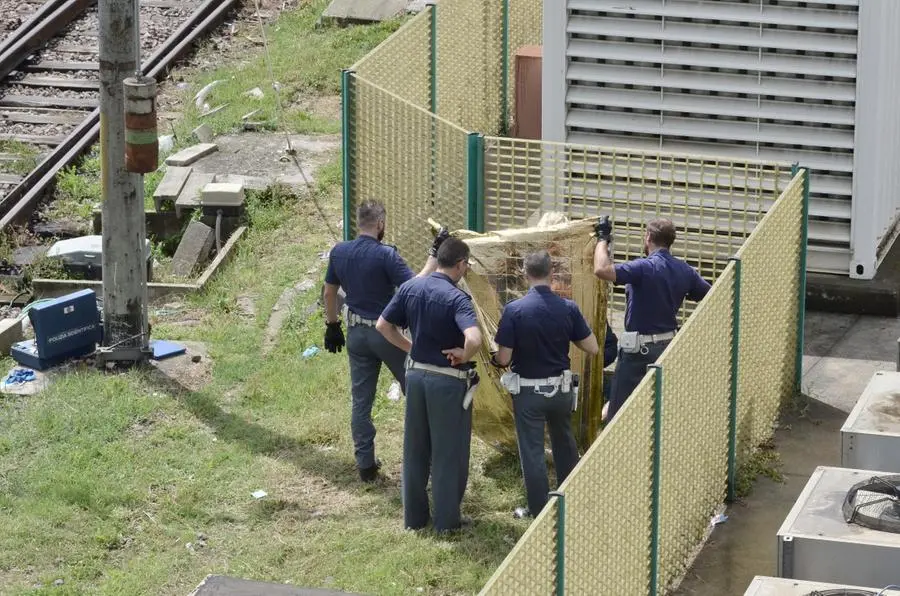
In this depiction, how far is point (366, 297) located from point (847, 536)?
136 inches

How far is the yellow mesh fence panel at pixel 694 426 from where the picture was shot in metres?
8.75

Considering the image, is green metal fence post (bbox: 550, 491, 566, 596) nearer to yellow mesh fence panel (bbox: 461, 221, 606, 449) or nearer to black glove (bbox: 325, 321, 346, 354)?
yellow mesh fence panel (bbox: 461, 221, 606, 449)

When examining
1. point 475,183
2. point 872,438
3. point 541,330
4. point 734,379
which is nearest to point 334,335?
point 541,330

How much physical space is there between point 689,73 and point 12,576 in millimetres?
6461

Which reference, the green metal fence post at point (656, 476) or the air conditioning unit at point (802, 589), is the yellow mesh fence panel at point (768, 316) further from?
the air conditioning unit at point (802, 589)

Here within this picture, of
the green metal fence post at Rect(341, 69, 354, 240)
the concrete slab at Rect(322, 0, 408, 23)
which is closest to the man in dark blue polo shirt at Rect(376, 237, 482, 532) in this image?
the green metal fence post at Rect(341, 69, 354, 240)

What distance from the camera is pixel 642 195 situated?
1174 cm

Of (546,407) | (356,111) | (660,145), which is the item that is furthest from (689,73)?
(546,407)

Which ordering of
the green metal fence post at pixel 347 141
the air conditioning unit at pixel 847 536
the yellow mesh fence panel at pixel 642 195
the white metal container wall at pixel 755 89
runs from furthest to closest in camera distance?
1. the green metal fence post at pixel 347 141
2. the white metal container wall at pixel 755 89
3. the yellow mesh fence panel at pixel 642 195
4. the air conditioning unit at pixel 847 536

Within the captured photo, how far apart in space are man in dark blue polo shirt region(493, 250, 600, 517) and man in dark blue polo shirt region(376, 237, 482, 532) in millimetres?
231

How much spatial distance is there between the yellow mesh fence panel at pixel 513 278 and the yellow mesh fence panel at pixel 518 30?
634 centimetres

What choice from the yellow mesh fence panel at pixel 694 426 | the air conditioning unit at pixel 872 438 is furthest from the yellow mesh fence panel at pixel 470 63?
the air conditioning unit at pixel 872 438

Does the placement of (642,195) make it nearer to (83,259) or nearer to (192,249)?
(192,249)

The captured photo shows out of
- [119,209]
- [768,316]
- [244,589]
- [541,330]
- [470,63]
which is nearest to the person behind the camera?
[244,589]
